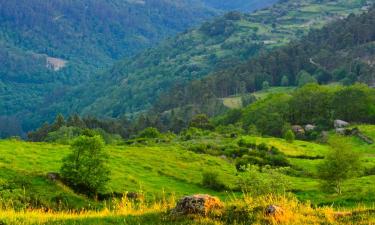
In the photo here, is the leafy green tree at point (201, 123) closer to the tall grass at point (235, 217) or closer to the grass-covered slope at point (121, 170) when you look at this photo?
the grass-covered slope at point (121, 170)

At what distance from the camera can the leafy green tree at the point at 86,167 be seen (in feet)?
160

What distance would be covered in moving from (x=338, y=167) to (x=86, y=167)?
3002 centimetres

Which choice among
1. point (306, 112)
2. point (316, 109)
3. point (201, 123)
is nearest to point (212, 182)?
point (316, 109)

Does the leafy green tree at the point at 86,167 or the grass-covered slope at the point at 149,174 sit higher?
the leafy green tree at the point at 86,167

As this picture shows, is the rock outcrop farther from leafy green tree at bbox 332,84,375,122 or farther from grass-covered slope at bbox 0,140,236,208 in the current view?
leafy green tree at bbox 332,84,375,122

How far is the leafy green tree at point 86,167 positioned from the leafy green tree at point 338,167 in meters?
26.7

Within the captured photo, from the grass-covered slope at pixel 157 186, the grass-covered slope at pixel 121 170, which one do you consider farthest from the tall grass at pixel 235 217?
the grass-covered slope at pixel 121 170

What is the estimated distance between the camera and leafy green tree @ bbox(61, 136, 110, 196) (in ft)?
160

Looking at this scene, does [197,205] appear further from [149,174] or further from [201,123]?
[201,123]

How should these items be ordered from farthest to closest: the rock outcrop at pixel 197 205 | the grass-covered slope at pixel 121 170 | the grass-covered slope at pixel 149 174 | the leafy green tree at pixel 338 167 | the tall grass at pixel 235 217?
the leafy green tree at pixel 338 167, the grass-covered slope at pixel 121 170, the grass-covered slope at pixel 149 174, the rock outcrop at pixel 197 205, the tall grass at pixel 235 217

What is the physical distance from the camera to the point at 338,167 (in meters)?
61.8

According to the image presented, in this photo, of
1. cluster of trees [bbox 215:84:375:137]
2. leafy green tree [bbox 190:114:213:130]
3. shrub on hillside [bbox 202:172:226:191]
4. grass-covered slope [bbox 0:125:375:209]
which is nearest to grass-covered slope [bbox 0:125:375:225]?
grass-covered slope [bbox 0:125:375:209]

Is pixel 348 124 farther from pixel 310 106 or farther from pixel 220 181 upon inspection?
pixel 220 181

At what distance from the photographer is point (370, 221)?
1583 centimetres
